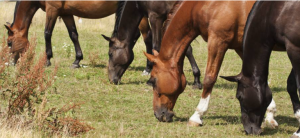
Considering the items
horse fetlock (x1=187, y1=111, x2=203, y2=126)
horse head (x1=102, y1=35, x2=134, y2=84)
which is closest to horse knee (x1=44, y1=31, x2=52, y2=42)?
horse head (x1=102, y1=35, x2=134, y2=84)

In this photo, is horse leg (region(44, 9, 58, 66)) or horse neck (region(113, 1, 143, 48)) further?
horse leg (region(44, 9, 58, 66))

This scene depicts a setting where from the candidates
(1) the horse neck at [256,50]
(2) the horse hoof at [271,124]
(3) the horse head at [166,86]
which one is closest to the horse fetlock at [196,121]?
(3) the horse head at [166,86]

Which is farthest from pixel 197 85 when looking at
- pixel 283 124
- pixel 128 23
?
pixel 283 124

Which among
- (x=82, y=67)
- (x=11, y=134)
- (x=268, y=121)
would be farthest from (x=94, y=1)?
(x=11, y=134)

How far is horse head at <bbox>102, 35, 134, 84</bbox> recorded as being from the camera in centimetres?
962

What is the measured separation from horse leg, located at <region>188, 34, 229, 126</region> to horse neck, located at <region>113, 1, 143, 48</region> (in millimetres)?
3270

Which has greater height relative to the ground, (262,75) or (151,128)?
(262,75)

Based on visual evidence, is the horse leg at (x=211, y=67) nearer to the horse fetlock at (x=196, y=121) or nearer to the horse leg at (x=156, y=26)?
the horse fetlock at (x=196, y=121)

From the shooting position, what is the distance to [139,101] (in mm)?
8055

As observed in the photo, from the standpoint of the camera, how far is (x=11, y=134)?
5121mm

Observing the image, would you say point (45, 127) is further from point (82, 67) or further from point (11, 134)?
point (82, 67)

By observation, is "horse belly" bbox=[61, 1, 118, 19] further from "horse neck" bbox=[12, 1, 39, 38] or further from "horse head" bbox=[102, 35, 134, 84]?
"horse head" bbox=[102, 35, 134, 84]

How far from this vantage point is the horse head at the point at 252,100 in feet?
18.1

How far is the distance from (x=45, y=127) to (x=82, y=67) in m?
5.79
